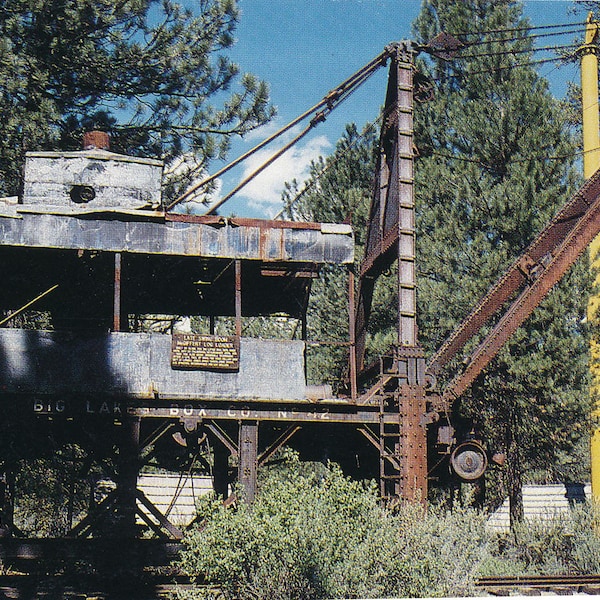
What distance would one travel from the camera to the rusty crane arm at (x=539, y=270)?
570 inches

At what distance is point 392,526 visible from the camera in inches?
447

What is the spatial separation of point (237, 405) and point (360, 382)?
449cm

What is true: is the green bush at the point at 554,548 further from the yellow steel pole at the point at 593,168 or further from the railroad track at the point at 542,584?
the yellow steel pole at the point at 593,168

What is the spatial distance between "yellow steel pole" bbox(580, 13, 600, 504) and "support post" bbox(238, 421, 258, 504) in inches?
338

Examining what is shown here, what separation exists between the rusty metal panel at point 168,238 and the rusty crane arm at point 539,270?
116 inches

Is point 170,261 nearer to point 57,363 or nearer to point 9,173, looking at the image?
point 57,363

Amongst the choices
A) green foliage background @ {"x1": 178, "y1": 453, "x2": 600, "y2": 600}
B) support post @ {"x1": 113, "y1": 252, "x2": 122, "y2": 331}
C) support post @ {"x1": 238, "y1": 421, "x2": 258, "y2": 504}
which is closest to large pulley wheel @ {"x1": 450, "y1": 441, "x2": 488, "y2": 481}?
green foliage background @ {"x1": 178, "y1": 453, "x2": 600, "y2": 600}

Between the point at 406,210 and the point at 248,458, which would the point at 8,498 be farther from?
the point at 406,210

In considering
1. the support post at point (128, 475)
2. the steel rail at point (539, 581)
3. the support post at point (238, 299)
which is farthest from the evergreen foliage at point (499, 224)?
the support post at point (128, 475)

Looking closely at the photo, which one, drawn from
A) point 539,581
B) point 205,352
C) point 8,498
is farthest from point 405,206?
point 8,498

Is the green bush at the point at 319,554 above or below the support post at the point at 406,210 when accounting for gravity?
below

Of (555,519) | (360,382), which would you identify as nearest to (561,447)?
(555,519)

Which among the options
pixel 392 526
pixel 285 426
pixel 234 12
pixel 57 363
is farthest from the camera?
pixel 234 12

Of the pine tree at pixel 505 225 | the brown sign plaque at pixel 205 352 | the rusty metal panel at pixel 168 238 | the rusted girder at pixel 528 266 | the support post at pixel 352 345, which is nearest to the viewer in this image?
the brown sign plaque at pixel 205 352
